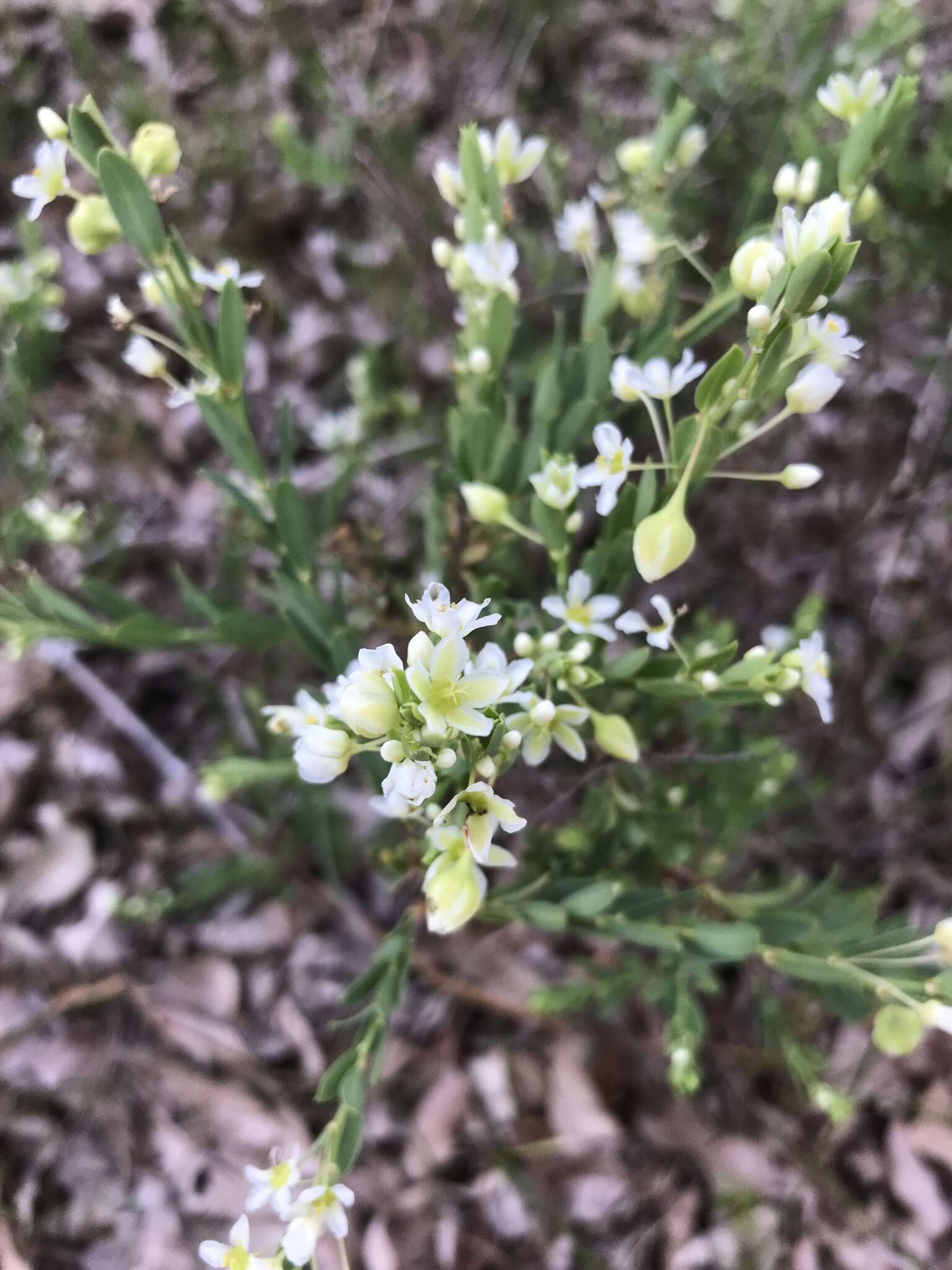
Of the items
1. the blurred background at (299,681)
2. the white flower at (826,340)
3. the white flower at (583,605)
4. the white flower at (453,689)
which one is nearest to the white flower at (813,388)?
the white flower at (826,340)

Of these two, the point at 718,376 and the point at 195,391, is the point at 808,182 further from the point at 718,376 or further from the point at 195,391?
Answer: the point at 195,391

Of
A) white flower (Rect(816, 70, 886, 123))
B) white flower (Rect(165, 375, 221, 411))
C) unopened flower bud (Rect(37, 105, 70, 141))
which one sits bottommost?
white flower (Rect(816, 70, 886, 123))

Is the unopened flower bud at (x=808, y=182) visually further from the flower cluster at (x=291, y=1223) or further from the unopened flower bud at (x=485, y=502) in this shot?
the flower cluster at (x=291, y=1223)

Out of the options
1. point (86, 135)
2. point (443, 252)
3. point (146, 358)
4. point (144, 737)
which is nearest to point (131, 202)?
point (86, 135)

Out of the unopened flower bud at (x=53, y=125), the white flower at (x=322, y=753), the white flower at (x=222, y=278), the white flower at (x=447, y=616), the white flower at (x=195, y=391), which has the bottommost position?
the white flower at (x=322, y=753)

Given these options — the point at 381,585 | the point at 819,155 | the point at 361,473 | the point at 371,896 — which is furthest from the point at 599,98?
the point at 371,896

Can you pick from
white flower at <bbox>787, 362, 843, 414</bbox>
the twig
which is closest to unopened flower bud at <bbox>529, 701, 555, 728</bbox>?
white flower at <bbox>787, 362, 843, 414</bbox>

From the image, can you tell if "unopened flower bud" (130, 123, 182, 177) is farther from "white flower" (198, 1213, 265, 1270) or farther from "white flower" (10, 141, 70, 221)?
"white flower" (198, 1213, 265, 1270)
